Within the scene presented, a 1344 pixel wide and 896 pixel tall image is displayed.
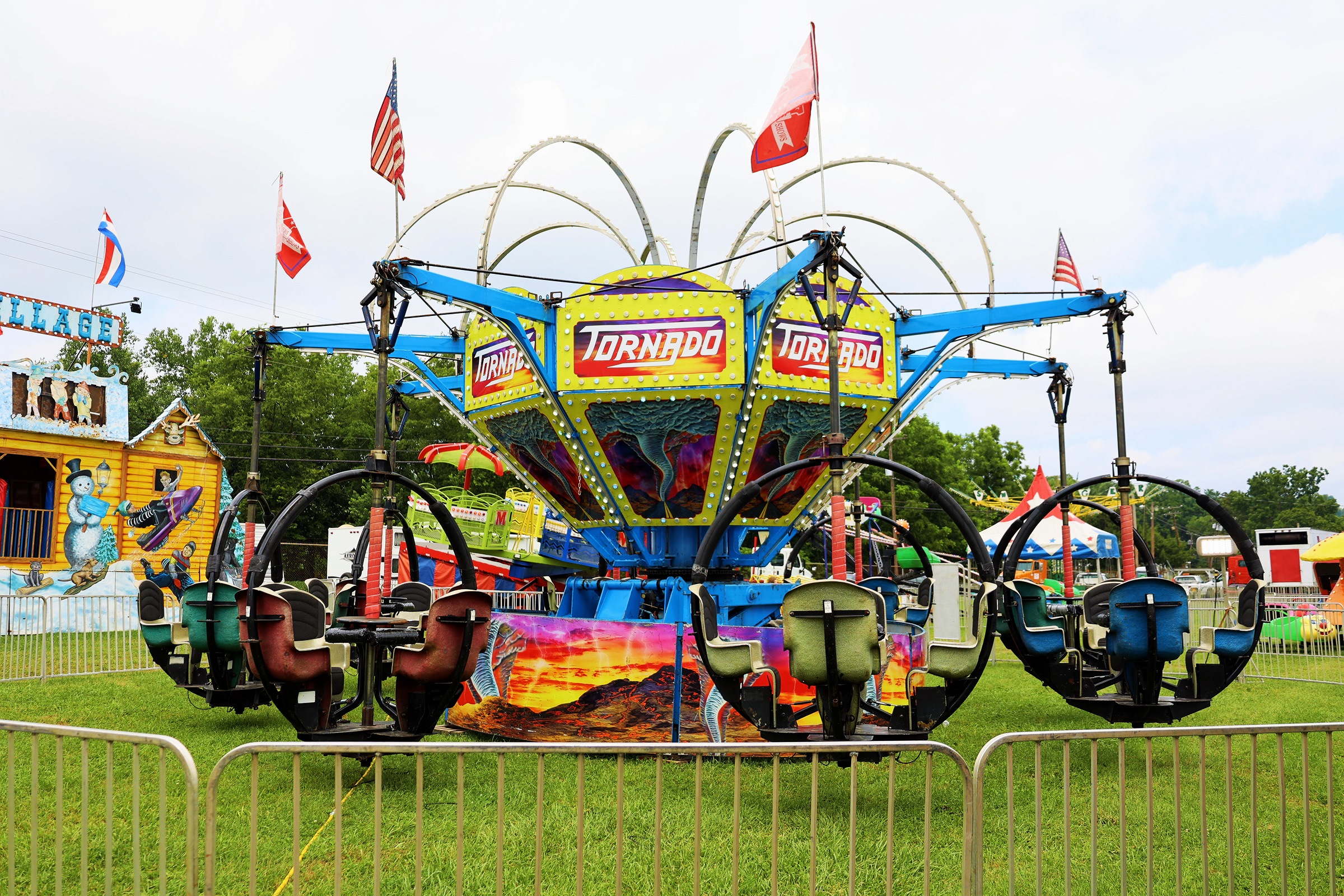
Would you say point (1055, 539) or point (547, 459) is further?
point (1055, 539)

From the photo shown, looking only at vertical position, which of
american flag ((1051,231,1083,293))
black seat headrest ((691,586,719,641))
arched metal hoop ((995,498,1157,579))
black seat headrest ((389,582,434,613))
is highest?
american flag ((1051,231,1083,293))

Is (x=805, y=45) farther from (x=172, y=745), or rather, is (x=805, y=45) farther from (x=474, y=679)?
(x=172, y=745)

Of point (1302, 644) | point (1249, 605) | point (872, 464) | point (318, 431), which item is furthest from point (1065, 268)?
point (318, 431)

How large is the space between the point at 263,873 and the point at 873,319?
7.68m

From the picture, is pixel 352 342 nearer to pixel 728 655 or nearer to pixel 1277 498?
pixel 728 655

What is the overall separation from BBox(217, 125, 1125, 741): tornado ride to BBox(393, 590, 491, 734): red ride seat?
0.02m

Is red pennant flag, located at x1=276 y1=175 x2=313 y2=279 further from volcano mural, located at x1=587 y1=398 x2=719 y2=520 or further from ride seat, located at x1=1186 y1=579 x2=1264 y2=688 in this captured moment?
ride seat, located at x1=1186 y1=579 x2=1264 y2=688

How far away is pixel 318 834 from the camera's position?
572 centimetres

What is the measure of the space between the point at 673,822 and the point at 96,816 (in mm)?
3369

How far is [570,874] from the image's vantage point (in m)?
5.18

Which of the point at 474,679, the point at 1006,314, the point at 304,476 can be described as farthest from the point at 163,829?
the point at 304,476

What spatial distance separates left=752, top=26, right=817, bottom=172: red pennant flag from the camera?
806 cm

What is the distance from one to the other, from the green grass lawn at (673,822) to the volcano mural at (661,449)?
2.91 meters

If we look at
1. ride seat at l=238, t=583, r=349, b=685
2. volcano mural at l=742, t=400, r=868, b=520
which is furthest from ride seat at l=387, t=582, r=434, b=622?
volcano mural at l=742, t=400, r=868, b=520
